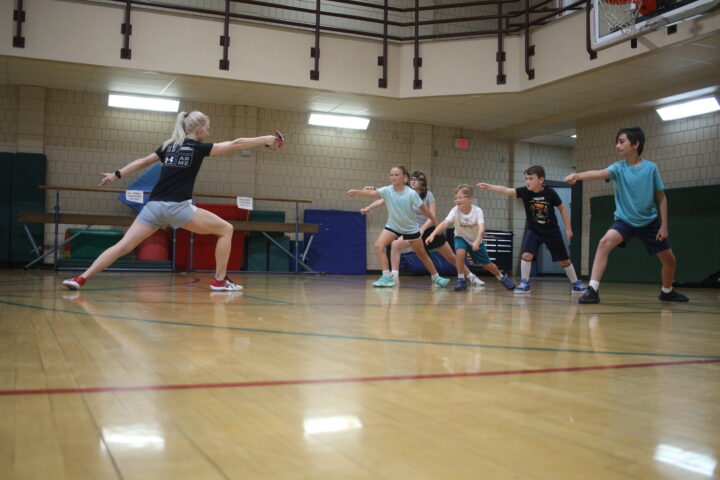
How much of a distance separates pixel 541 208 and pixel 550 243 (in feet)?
1.34

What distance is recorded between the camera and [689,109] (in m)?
11.6

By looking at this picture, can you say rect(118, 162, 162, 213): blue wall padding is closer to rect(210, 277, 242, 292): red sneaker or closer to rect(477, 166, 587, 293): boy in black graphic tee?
rect(210, 277, 242, 292): red sneaker

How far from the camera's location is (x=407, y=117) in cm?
1422

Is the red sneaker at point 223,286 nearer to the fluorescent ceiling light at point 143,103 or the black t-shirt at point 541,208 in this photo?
the black t-shirt at point 541,208

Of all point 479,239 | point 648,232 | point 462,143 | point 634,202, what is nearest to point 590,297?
point 648,232

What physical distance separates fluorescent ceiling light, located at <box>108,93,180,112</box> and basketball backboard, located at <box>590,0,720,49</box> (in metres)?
8.12

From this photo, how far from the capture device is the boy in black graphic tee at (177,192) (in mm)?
5414

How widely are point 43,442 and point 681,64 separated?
10.8 meters

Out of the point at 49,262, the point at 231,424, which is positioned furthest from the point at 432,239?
the point at 49,262

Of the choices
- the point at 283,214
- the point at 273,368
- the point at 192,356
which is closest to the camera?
the point at 273,368

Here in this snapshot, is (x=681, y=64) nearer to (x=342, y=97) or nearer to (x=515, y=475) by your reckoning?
(x=342, y=97)

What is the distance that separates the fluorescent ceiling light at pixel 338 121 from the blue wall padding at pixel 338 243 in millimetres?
1967

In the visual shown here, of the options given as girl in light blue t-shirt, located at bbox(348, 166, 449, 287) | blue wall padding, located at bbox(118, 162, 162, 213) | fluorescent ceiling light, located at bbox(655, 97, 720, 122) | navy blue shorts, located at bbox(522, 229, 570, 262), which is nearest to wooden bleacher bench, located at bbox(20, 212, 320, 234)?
blue wall padding, located at bbox(118, 162, 162, 213)

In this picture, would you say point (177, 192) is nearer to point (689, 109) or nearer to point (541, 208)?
point (541, 208)
